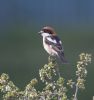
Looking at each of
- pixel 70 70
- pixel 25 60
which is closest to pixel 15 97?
pixel 70 70

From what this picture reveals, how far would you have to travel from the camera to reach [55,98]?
7.16 metres

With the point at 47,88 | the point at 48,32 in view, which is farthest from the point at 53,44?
the point at 47,88

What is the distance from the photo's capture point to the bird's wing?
29.5 ft

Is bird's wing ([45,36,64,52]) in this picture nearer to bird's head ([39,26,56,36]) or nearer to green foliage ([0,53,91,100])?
bird's head ([39,26,56,36])

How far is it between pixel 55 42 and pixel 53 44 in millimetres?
54

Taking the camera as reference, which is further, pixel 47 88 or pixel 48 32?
pixel 48 32

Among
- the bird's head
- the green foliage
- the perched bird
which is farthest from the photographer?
the bird's head

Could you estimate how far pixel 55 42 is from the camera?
9055 mm

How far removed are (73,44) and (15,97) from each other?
30.9 ft

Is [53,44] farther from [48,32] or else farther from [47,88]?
[47,88]

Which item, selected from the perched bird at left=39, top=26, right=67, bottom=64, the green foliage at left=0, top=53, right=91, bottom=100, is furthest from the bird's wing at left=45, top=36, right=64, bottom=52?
the green foliage at left=0, top=53, right=91, bottom=100

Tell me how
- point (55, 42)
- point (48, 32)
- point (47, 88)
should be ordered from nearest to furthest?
1. point (47, 88)
2. point (55, 42)
3. point (48, 32)

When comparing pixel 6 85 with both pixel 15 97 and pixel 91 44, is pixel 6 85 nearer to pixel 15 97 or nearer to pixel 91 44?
pixel 15 97

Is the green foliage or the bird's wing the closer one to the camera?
the green foliage
